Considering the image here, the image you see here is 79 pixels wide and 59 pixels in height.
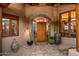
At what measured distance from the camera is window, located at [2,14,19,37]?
3.51 m

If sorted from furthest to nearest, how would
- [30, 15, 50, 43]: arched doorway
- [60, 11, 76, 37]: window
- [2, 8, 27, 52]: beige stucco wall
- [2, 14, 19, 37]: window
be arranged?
[60, 11, 76, 37]: window
[30, 15, 50, 43]: arched doorway
[2, 8, 27, 52]: beige stucco wall
[2, 14, 19, 37]: window

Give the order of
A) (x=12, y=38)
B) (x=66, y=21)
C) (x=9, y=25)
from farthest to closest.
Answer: (x=66, y=21)
(x=12, y=38)
(x=9, y=25)

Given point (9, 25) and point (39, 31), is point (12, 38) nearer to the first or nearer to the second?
point (9, 25)

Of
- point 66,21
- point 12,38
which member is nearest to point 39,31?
point 12,38

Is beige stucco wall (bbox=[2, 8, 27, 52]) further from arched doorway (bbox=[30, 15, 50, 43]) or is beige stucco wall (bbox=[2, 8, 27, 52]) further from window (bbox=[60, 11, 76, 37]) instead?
window (bbox=[60, 11, 76, 37])

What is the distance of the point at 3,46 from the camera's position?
3629mm

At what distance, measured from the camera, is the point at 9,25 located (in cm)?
355

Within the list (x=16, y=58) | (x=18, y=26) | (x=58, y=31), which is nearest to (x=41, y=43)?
(x=18, y=26)

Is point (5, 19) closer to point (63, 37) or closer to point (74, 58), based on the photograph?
point (63, 37)

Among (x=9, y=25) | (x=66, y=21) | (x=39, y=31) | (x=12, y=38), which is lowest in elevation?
(x=12, y=38)

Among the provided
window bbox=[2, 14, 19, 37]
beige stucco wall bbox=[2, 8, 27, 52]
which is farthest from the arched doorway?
window bbox=[2, 14, 19, 37]

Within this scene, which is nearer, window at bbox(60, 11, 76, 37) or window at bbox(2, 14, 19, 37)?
window at bbox(2, 14, 19, 37)

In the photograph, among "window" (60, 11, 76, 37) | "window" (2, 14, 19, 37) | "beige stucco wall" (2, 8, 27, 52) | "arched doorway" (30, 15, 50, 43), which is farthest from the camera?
"window" (60, 11, 76, 37)

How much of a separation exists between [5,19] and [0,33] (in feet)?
1.24
